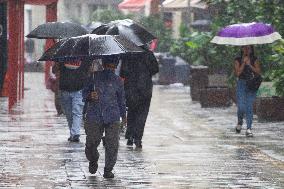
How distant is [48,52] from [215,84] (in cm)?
1388

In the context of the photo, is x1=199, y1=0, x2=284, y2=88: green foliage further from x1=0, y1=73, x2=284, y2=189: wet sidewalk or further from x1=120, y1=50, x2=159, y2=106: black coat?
x1=120, y1=50, x2=159, y2=106: black coat

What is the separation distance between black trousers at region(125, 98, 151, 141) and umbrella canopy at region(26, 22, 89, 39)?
292 cm

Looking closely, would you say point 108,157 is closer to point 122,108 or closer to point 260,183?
point 122,108

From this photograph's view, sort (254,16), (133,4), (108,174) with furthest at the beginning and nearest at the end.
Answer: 1. (133,4)
2. (254,16)
3. (108,174)

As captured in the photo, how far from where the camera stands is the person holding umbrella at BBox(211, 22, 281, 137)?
19.4 m

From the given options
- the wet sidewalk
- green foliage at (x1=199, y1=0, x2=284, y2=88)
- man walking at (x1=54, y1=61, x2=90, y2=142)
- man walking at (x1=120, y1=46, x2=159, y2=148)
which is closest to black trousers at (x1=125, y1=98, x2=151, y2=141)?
man walking at (x1=120, y1=46, x2=159, y2=148)

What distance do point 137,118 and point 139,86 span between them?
0.50m

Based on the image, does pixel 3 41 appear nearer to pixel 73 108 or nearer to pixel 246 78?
pixel 246 78

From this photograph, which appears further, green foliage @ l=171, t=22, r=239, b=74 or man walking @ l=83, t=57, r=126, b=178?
green foliage @ l=171, t=22, r=239, b=74

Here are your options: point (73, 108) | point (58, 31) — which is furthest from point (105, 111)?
point (58, 31)

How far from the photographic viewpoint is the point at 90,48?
13.6m

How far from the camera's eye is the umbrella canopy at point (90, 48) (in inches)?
533

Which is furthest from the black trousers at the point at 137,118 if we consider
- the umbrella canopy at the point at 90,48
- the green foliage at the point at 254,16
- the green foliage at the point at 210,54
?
the green foliage at the point at 210,54

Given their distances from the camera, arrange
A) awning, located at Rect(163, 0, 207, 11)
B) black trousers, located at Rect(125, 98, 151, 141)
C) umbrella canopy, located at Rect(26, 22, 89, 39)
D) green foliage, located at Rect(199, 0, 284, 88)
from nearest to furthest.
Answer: black trousers, located at Rect(125, 98, 151, 141)
umbrella canopy, located at Rect(26, 22, 89, 39)
green foliage, located at Rect(199, 0, 284, 88)
awning, located at Rect(163, 0, 207, 11)
